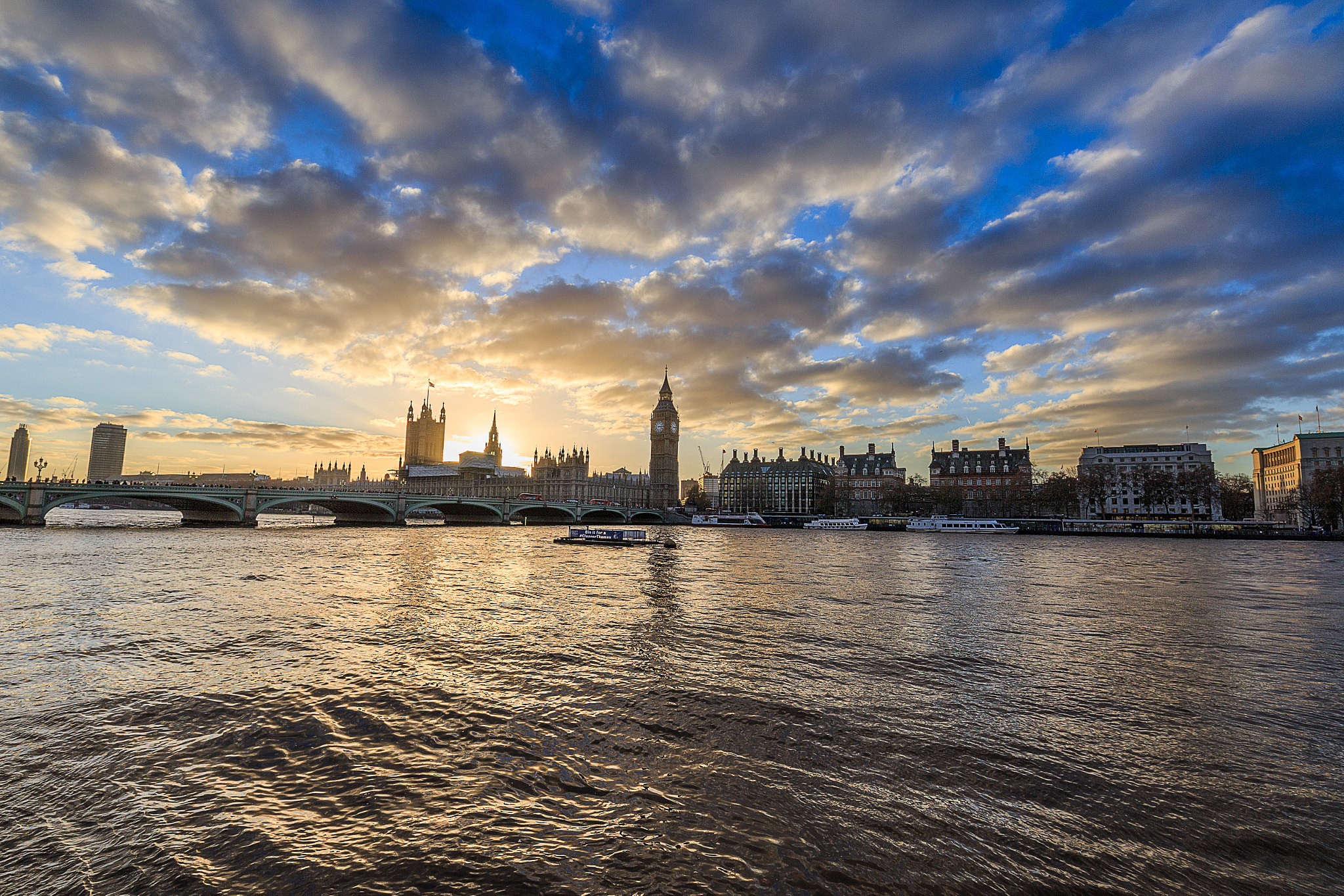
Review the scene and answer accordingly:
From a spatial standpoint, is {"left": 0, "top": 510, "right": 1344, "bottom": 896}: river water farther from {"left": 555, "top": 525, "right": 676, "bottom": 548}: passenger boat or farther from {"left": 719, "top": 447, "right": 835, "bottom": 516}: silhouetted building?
{"left": 719, "top": 447, "right": 835, "bottom": 516}: silhouetted building

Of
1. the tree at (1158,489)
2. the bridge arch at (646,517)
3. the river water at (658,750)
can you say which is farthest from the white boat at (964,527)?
the river water at (658,750)

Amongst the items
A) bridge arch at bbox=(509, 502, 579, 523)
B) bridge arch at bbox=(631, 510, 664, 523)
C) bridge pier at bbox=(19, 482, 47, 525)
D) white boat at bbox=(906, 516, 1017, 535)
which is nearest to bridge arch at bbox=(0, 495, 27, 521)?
bridge pier at bbox=(19, 482, 47, 525)

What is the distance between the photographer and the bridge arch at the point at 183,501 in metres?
66.1

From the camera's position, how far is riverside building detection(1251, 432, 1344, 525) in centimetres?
12412

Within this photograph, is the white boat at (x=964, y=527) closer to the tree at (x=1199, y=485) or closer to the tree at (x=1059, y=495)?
the tree at (x=1059, y=495)

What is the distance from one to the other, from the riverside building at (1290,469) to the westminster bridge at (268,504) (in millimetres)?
140416

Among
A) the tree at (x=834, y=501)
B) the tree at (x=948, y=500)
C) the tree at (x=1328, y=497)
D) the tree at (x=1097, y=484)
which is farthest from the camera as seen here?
the tree at (x=834, y=501)

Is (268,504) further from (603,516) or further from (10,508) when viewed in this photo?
(603,516)

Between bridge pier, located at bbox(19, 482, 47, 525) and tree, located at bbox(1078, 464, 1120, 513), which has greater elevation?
tree, located at bbox(1078, 464, 1120, 513)

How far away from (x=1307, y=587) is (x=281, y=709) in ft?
157

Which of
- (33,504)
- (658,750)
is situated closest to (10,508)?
(33,504)

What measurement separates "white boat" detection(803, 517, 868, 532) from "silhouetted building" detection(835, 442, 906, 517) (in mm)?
31738

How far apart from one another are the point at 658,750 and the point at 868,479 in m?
177

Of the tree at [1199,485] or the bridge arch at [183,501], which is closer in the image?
the bridge arch at [183,501]
